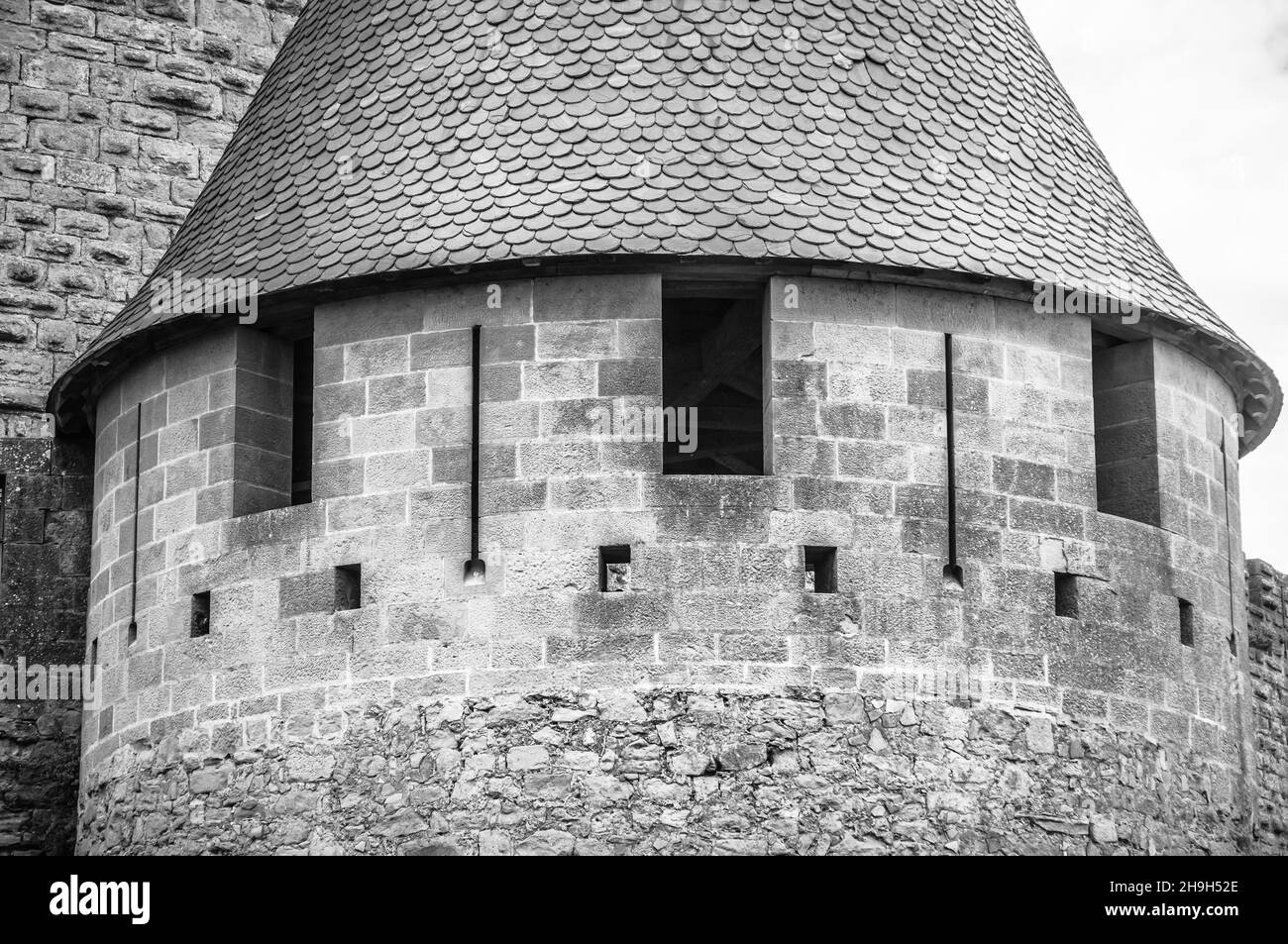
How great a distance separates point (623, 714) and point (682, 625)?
2.10 ft

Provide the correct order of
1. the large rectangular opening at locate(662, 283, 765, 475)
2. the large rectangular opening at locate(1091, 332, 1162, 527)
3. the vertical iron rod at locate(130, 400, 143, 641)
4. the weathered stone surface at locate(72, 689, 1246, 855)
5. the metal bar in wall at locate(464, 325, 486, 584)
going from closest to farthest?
1. the weathered stone surface at locate(72, 689, 1246, 855)
2. the metal bar in wall at locate(464, 325, 486, 584)
3. the large rectangular opening at locate(662, 283, 765, 475)
4. the large rectangular opening at locate(1091, 332, 1162, 527)
5. the vertical iron rod at locate(130, 400, 143, 641)

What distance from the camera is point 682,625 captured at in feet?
56.7

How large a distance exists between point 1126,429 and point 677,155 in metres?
3.50

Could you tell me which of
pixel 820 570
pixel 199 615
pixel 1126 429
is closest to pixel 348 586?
pixel 199 615

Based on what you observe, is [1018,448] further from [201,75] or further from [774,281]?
[201,75]

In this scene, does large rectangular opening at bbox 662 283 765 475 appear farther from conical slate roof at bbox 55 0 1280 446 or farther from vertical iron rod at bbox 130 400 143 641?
vertical iron rod at bbox 130 400 143 641

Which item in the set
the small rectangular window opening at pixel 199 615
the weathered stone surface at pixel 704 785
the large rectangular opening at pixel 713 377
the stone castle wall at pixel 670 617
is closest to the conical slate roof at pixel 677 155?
the stone castle wall at pixel 670 617

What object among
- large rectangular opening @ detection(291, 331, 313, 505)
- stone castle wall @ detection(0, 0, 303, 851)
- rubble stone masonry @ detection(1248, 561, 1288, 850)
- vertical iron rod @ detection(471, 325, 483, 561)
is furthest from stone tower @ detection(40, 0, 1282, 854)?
rubble stone masonry @ detection(1248, 561, 1288, 850)

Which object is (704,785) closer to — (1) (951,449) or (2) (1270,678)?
(1) (951,449)

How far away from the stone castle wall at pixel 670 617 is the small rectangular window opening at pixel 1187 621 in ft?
0.45

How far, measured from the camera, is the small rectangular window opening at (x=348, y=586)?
59.0 ft

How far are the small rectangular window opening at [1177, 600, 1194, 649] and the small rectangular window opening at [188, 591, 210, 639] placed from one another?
→ 6.25 metres

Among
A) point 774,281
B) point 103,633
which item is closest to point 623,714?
point 774,281

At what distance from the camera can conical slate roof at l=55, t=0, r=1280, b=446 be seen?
59.1 feet
